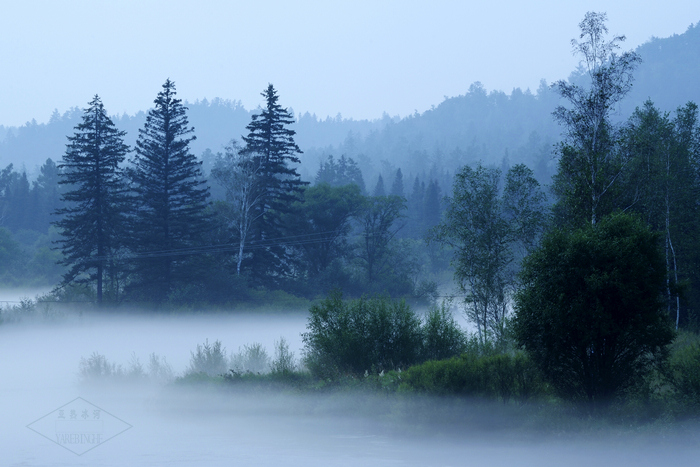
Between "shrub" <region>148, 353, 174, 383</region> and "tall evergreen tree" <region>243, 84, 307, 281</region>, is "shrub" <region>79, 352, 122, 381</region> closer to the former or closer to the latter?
"shrub" <region>148, 353, 174, 383</region>

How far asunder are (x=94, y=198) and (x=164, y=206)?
5.80 m

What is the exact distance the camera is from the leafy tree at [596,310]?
16141 millimetres

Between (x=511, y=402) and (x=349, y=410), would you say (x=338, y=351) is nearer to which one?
(x=349, y=410)

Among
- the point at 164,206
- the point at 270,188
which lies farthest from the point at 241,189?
the point at 164,206

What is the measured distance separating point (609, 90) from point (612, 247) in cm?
1170

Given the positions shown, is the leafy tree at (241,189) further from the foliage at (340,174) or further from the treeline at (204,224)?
the foliage at (340,174)

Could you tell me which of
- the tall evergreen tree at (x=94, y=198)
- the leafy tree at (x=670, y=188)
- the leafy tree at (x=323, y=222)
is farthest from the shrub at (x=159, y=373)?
the leafy tree at (x=323, y=222)

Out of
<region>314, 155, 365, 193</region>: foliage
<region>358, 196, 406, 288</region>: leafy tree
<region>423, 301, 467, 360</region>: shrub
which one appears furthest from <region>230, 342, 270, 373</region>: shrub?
<region>314, 155, 365, 193</region>: foliage

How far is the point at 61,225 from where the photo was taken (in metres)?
53.5

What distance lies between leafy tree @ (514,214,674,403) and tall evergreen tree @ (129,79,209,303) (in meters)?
42.3

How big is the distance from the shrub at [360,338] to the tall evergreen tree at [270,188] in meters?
35.9

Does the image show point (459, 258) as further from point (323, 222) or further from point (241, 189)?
point (323, 222)

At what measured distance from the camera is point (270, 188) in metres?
62.4

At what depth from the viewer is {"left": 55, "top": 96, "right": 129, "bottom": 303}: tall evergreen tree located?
54.0 metres
